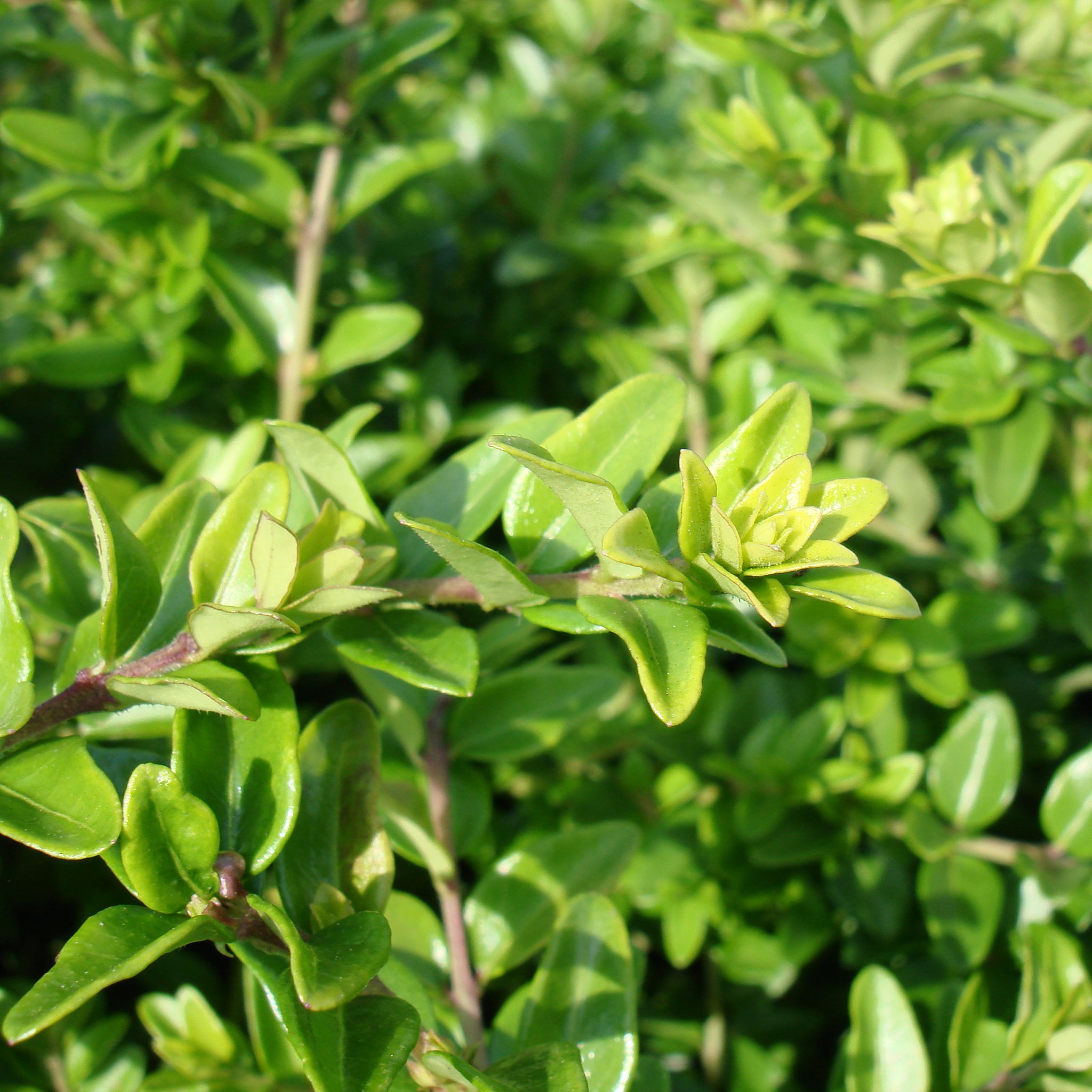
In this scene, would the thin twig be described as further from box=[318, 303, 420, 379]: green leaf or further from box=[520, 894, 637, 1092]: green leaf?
box=[318, 303, 420, 379]: green leaf

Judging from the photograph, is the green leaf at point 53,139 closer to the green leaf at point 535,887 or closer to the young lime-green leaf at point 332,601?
the young lime-green leaf at point 332,601

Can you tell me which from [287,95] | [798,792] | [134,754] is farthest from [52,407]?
[798,792]

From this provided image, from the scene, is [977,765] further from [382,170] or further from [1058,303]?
[382,170]

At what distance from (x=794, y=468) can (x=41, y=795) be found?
585mm

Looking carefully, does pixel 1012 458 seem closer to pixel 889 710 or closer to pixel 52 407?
pixel 889 710

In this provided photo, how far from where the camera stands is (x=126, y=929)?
2.05ft

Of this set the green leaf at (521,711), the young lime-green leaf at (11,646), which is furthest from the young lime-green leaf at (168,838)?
the green leaf at (521,711)

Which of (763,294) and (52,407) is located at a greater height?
(763,294)

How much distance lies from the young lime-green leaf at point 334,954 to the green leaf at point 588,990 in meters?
0.23

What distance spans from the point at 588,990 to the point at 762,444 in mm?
494

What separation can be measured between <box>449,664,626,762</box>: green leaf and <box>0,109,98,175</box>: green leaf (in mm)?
896

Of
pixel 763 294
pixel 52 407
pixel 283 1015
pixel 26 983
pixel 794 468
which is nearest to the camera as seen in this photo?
pixel 283 1015

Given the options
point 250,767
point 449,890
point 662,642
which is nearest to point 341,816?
point 250,767

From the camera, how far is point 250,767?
73cm
